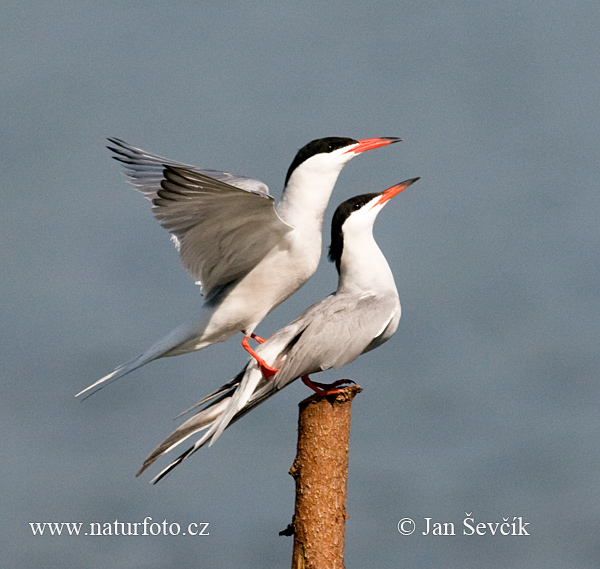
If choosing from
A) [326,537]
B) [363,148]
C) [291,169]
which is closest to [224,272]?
[291,169]

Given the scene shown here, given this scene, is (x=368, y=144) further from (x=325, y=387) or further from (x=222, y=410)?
(x=222, y=410)

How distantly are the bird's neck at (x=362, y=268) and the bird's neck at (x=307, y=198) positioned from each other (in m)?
0.23

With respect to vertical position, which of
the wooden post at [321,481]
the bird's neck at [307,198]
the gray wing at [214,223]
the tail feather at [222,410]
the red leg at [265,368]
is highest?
the bird's neck at [307,198]

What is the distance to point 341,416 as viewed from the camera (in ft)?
15.5

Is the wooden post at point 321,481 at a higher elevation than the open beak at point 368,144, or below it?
below

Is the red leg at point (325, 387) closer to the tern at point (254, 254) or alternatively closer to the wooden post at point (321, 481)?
the wooden post at point (321, 481)

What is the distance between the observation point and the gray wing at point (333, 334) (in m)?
5.01

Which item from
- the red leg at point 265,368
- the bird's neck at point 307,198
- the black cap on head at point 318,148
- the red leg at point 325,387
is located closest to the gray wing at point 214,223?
the bird's neck at point 307,198

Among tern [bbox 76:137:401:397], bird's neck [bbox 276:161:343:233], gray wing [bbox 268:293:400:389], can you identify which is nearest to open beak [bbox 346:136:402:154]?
tern [bbox 76:137:401:397]

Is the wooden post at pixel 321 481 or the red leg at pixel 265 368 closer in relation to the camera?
the wooden post at pixel 321 481

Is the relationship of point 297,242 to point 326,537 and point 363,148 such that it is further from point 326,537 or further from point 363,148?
Result: point 326,537

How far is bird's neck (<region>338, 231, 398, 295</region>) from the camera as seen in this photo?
5418mm

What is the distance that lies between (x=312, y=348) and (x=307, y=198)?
3.02 feet

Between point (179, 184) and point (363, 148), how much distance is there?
4.68 feet
